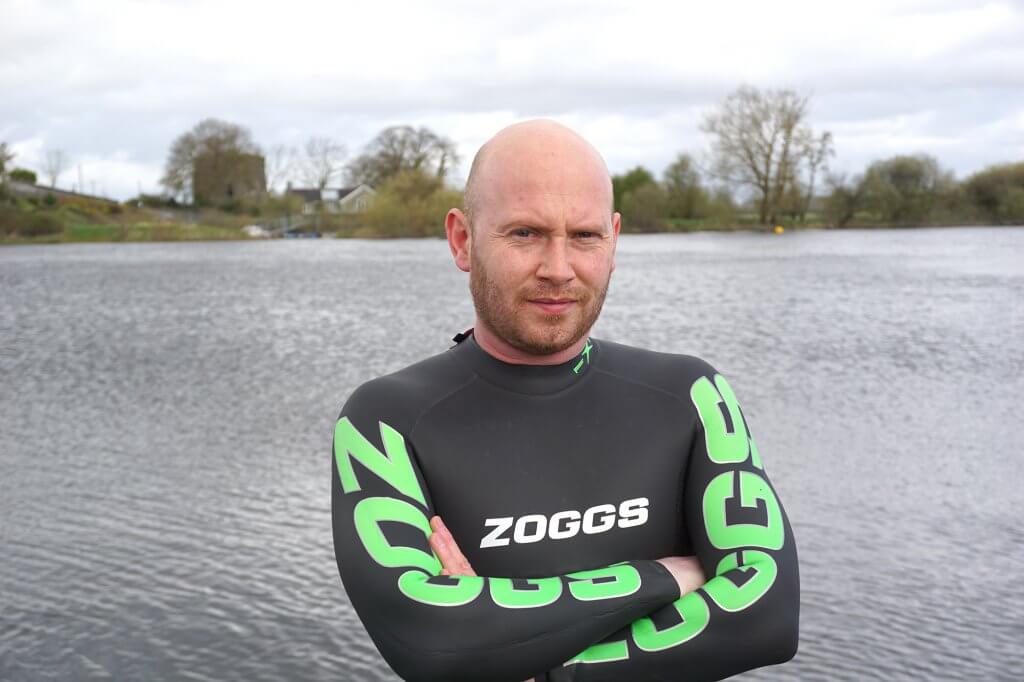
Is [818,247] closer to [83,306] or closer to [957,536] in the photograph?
[83,306]

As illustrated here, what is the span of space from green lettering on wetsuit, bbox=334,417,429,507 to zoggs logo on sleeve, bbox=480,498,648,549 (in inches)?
6.9

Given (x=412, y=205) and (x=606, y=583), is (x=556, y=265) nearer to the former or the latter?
(x=606, y=583)

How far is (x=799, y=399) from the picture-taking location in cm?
1711

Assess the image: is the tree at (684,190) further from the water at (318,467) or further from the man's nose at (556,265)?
the man's nose at (556,265)

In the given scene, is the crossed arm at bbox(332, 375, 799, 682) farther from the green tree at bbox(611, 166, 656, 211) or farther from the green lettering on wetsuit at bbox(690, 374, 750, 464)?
the green tree at bbox(611, 166, 656, 211)

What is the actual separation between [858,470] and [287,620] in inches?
274

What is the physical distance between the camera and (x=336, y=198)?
114m

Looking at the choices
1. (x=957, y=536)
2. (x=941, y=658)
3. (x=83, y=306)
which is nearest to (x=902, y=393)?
(x=957, y=536)

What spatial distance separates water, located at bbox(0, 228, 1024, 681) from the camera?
752 centimetres

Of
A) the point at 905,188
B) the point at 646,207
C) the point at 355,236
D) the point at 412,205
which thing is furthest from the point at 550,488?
the point at 905,188

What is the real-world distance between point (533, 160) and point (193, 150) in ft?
347

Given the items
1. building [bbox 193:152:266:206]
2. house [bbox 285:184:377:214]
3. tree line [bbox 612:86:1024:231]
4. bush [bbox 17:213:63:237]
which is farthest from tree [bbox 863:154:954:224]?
bush [bbox 17:213:63:237]

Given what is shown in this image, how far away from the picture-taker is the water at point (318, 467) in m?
7.52

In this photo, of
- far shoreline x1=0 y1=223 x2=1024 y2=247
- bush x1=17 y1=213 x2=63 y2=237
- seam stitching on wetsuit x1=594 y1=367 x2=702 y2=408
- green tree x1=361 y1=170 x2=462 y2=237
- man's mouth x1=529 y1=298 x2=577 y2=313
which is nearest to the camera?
man's mouth x1=529 y1=298 x2=577 y2=313
